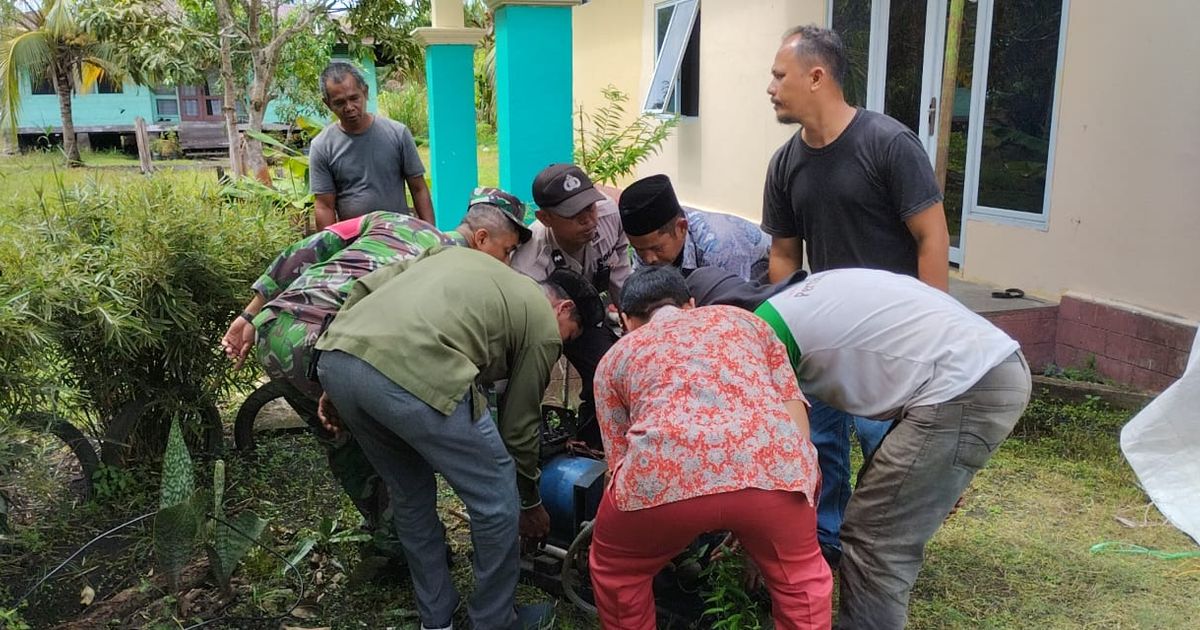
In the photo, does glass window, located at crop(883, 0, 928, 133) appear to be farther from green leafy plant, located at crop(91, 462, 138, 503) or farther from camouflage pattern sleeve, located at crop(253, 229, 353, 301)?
green leafy plant, located at crop(91, 462, 138, 503)

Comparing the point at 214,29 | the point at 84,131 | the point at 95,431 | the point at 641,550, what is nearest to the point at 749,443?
the point at 641,550

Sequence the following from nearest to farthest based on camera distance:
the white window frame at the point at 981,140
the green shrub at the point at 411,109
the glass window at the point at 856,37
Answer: the white window frame at the point at 981,140 → the glass window at the point at 856,37 → the green shrub at the point at 411,109

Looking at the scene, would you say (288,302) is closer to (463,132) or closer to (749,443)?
(749,443)

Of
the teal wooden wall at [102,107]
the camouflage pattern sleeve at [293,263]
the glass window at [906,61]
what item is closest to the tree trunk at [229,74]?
the camouflage pattern sleeve at [293,263]

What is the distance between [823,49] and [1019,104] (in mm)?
3157

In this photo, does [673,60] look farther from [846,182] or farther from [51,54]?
[51,54]

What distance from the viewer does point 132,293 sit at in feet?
12.4

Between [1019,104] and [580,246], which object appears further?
[1019,104]

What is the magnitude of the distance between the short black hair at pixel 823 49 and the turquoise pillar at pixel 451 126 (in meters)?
A: 5.15

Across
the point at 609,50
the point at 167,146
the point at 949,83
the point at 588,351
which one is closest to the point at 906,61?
the point at 949,83

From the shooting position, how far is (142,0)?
9695 millimetres

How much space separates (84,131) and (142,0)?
677 inches

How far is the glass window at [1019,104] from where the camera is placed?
5.29m

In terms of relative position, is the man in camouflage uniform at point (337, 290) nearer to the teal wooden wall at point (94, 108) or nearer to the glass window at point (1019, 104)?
the glass window at point (1019, 104)
